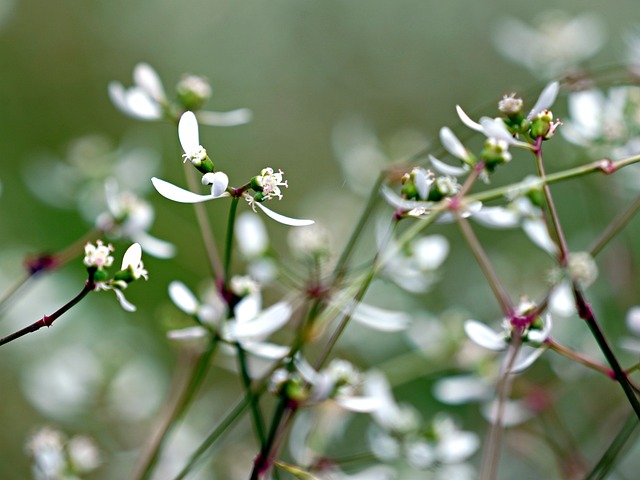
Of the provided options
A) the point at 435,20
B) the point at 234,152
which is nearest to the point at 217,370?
the point at 234,152

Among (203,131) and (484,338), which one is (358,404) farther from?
(203,131)

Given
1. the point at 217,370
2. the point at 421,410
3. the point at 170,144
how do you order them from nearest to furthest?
the point at 421,410, the point at 217,370, the point at 170,144

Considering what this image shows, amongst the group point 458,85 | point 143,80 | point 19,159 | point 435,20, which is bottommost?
point 143,80

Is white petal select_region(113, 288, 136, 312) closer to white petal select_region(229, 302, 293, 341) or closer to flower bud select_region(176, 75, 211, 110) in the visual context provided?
white petal select_region(229, 302, 293, 341)

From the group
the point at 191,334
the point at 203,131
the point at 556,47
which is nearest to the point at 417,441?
the point at 191,334

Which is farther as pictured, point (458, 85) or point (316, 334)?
point (458, 85)

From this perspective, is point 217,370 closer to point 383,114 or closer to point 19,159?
point 19,159

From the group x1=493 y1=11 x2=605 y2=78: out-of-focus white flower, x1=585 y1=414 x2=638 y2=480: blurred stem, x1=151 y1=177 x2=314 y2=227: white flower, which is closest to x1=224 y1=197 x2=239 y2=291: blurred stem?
x1=151 y1=177 x2=314 y2=227: white flower
